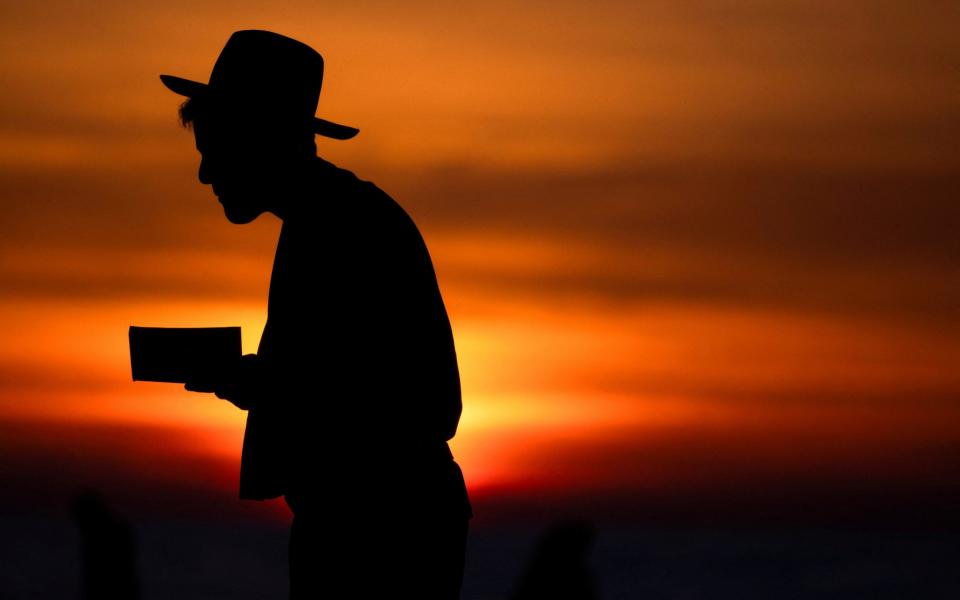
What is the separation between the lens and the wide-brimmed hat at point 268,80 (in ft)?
16.3

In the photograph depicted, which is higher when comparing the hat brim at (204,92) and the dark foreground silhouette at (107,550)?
the hat brim at (204,92)

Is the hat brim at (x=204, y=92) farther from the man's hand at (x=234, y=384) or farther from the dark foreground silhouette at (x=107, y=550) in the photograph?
the dark foreground silhouette at (x=107, y=550)

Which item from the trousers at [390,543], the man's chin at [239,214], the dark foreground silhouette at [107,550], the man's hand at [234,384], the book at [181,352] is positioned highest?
the man's chin at [239,214]

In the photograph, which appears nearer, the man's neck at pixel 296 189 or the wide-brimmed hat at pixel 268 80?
the man's neck at pixel 296 189

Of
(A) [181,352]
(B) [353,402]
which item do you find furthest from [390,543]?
(A) [181,352]

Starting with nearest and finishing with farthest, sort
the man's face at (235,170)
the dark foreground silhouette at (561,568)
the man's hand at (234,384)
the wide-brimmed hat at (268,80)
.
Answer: the man's hand at (234,384)
the man's face at (235,170)
the wide-brimmed hat at (268,80)
the dark foreground silhouette at (561,568)

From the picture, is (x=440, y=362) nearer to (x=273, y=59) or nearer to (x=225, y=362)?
(x=225, y=362)

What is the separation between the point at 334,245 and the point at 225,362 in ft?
1.69

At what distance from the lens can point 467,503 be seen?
4.75m

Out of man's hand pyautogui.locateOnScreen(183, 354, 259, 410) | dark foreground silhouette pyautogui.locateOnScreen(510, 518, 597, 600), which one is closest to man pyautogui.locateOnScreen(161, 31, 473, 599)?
man's hand pyautogui.locateOnScreen(183, 354, 259, 410)

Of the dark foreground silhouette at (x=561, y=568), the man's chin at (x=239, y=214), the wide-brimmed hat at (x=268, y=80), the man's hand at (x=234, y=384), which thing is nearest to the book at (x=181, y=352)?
the man's hand at (x=234, y=384)

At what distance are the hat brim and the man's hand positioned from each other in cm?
93

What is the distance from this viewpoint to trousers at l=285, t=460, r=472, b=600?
15.2 feet

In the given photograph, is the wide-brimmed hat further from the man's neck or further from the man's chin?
the man's chin
